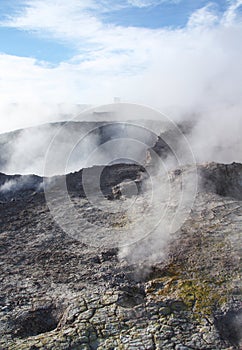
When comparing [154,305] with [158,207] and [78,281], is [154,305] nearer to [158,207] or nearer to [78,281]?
[78,281]

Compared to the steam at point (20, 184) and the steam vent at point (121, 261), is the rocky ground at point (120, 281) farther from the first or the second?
the steam at point (20, 184)

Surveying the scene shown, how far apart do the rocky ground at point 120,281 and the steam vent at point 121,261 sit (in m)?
0.03

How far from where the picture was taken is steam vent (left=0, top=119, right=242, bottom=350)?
383 inches

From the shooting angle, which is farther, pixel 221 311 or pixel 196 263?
pixel 196 263

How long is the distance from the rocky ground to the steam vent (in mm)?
32

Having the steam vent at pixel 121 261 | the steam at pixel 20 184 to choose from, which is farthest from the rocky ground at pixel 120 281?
the steam at pixel 20 184

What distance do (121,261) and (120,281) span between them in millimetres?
1154

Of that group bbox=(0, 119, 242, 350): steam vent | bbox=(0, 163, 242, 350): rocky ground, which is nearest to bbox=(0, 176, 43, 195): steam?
bbox=(0, 119, 242, 350): steam vent

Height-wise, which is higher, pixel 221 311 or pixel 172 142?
pixel 172 142

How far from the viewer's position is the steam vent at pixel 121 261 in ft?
31.9

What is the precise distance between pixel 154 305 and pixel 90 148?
24.2 meters

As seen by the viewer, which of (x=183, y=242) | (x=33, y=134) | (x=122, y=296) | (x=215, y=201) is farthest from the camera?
(x=33, y=134)

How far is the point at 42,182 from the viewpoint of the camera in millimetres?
20359

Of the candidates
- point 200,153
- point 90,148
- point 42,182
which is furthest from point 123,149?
point 42,182
